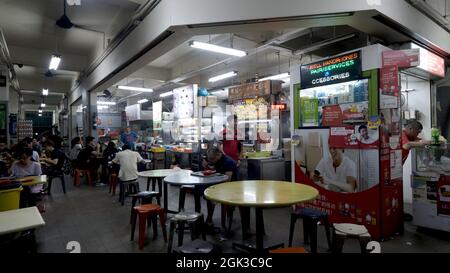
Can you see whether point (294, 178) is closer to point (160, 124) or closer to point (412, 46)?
point (412, 46)

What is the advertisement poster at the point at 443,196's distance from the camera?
3.88 meters

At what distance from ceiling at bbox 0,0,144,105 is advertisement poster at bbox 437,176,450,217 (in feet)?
19.9

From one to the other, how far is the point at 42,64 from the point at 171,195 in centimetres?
652

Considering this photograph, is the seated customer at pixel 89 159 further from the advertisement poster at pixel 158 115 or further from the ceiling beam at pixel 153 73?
the ceiling beam at pixel 153 73

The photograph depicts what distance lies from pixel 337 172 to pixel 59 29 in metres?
7.47

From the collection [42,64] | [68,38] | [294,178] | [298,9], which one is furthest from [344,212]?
[42,64]

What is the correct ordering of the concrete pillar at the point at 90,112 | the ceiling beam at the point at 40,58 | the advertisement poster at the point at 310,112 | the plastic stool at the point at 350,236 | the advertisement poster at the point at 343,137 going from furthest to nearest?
the concrete pillar at the point at 90,112 < the ceiling beam at the point at 40,58 < the advertisement poster at the point at 310,112 < the advertisement poster at the point at 343,137 < the plastic stool at the point at 350,236

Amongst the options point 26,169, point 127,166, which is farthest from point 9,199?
point 127,166

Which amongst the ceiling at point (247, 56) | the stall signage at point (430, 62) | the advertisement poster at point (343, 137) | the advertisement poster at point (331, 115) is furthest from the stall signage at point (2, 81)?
the stall signage at point (430, 62)

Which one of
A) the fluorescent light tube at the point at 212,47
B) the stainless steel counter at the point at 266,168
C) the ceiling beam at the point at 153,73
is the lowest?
the stainless steel counter at the point at 266,168

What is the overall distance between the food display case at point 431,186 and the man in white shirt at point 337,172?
1130mm

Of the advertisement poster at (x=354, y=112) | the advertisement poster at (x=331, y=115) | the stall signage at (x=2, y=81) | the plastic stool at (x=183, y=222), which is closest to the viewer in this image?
the plastic stool at (x=183, y=222)

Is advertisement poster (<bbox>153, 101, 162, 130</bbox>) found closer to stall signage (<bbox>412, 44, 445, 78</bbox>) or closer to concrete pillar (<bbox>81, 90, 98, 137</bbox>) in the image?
concrete pillar (<bbox>81, 90, 98, 137</bbox>)
